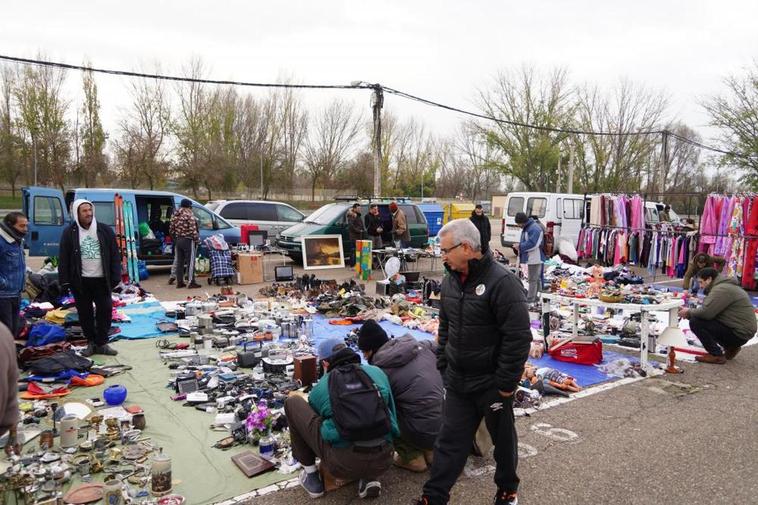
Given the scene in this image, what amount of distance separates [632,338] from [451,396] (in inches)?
222

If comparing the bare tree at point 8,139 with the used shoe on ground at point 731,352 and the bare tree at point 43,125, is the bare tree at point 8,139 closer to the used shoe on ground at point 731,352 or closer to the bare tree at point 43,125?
the bare tree at point 43,125

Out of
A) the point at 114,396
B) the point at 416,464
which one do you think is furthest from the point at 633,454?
the point at 114,396

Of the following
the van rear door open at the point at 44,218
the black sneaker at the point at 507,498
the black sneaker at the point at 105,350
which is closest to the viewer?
the black sneaker at the point at 507,498

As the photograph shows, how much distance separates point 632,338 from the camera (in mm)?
7812

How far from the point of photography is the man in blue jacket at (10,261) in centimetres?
585

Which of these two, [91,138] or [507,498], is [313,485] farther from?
[91,138]

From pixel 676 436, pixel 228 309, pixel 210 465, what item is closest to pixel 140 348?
pixel 228 309

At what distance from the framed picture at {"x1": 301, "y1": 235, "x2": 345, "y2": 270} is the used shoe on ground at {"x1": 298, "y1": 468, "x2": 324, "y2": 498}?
10.7 metres

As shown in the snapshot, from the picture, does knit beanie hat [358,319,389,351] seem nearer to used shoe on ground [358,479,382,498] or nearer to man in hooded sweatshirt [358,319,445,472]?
man in hooded sweatshirt [358,319,445,472]

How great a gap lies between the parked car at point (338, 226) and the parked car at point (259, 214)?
240 centimetres

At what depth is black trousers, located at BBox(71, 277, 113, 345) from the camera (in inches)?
258

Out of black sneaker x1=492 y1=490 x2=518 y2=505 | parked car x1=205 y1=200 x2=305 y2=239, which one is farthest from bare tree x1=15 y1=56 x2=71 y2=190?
black sneaker x1=492 y1=490 x2=518 y2=505

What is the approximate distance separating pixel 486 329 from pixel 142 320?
7359 mm

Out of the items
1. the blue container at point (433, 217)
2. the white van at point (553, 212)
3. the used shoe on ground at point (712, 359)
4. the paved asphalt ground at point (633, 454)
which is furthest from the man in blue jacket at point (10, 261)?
the blue container at point (433, 217)
